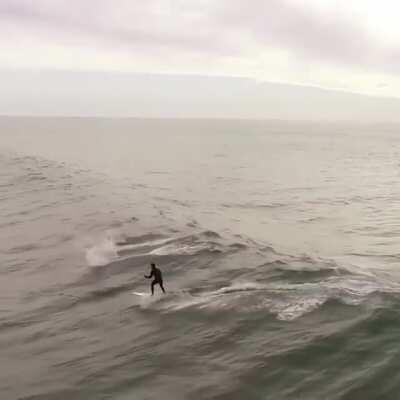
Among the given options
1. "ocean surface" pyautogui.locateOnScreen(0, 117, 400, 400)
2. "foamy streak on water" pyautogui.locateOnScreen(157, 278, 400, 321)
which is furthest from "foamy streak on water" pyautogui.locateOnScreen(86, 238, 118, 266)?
"foamy streak on water" pyautogui.locateOnScreen(157, 278, 400, 321)

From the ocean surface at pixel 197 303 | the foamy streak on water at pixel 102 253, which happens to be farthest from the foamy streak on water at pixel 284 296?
the foamy streak on water at pixel 102 253

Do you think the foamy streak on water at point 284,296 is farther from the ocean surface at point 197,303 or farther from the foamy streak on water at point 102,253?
the foamy streak on water at point 102,253

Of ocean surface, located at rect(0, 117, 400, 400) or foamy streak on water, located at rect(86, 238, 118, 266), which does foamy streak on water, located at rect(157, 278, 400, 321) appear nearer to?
ocean surface, located at rect(0, 117, 400, 400)

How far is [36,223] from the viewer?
33406mm

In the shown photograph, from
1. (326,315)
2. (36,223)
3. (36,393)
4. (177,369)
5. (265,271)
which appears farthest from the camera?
(36,223)

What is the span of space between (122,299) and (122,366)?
5.12m

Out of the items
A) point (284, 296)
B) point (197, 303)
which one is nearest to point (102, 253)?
point (197, 303)

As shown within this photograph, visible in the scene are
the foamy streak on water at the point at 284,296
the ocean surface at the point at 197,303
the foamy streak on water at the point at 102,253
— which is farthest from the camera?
the foamy streak on water at the point at 102,253

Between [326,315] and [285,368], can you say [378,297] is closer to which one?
[326,315]

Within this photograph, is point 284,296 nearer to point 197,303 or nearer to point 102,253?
point 197,303

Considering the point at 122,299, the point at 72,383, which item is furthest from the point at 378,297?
the point at 72,383

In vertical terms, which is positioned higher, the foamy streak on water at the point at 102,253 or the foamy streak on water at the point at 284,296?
the foamy streak on water at the point at 284,296

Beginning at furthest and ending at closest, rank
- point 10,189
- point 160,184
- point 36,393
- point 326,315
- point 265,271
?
1. point 160,184
2. point 10,189
3. point 265,271
4. point 326,315
5. point 36,393

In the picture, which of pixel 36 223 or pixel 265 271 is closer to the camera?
pixel 265 271
